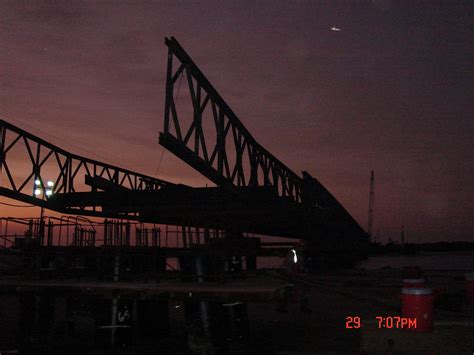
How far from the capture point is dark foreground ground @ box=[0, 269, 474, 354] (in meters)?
10.0

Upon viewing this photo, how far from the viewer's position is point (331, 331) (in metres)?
22.3

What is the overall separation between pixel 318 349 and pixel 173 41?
12750 millimetres

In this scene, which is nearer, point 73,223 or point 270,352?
point 270,352

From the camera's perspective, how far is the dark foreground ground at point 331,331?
1004 cm

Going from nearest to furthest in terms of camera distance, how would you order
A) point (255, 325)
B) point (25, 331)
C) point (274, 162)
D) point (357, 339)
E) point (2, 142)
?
1. point (357, 339)
2. point (25, 331)
3. point (255, 325)
4. point (2, 142)
5. point (274, 162)

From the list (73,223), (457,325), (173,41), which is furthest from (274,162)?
(457,325)

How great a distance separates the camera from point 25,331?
72.7 feet

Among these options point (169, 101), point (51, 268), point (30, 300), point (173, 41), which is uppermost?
point (173, 41)

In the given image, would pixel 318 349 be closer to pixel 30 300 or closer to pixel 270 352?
pixel 270 352
